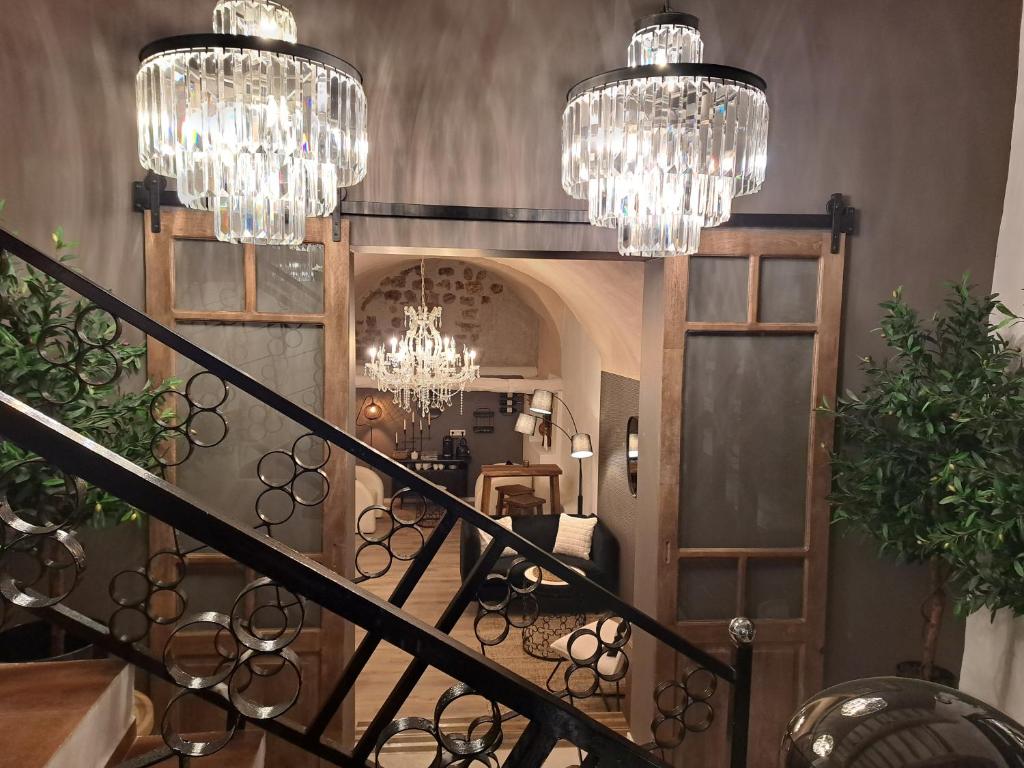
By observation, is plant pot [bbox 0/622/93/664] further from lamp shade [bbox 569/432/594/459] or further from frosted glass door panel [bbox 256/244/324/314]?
lamp shade [bbox 569/432/594/459]

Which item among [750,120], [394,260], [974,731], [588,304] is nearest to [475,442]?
[394,260]

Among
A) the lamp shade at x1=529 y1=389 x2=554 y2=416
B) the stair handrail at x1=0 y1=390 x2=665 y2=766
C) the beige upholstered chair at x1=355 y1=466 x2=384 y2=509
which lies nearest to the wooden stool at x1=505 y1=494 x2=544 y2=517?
the lamp shade at x1=529 y1=389 x2=554 y2=416

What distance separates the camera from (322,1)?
2.86m

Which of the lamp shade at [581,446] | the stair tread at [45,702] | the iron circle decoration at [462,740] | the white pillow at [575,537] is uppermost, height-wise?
the iron circle decoration at [462,740]

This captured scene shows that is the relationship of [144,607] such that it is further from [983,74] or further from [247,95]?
[983,74]

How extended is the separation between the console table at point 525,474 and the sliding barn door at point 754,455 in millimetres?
5479

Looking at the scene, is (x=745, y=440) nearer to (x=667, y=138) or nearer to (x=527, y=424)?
(x=667, y=138)

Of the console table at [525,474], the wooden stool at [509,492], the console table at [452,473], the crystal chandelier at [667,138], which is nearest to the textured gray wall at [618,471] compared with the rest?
the console table at [525,474]

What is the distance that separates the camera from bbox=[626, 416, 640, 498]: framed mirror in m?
5.85

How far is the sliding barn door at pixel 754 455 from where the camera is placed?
3.09 metres

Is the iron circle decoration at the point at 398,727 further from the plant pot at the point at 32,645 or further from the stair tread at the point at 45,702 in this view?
the plant pot at the point at 32,645

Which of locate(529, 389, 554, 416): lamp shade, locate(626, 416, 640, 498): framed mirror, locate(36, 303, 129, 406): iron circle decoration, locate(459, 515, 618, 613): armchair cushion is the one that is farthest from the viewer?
locate(529, 389, 554, 416): lamp shade

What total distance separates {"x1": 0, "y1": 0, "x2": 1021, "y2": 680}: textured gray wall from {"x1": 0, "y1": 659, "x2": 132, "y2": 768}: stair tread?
164 centimetres

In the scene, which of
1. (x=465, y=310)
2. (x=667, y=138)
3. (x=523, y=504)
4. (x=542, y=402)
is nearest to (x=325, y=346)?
(x=667, y=138)
